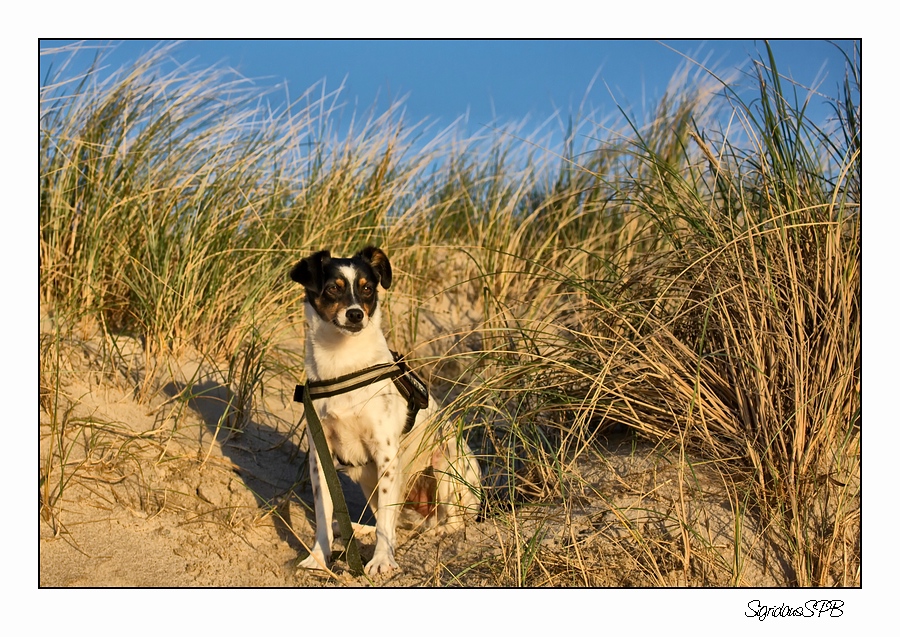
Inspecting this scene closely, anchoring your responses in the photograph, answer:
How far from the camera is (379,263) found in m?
4.17

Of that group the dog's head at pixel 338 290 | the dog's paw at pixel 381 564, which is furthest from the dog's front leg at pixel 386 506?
the dog's head at pixel 338 290

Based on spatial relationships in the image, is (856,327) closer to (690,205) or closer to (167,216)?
Result: (690,205)

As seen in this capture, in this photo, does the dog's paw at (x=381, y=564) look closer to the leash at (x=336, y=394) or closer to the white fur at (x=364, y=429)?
the white fur at (x=364, y=429)

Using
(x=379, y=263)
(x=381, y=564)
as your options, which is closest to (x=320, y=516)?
(x=381, y=564)

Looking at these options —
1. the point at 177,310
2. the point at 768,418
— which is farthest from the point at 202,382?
the point at 768,418

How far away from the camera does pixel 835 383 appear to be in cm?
335

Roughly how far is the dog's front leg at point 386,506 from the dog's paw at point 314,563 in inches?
8.0

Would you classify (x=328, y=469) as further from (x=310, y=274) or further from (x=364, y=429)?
(x=310, y=274)

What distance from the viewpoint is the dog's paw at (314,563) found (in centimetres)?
363

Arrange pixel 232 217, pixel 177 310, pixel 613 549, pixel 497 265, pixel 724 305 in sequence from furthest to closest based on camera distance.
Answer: pixel 497 265
pixel 232 217
pixel 177 310
pixel 724 305
pixel 613 549

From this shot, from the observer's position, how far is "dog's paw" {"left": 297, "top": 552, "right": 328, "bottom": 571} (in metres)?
3.63

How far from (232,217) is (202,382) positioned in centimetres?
124

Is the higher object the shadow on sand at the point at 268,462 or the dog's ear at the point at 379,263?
the dog's ear at the point at 379,263

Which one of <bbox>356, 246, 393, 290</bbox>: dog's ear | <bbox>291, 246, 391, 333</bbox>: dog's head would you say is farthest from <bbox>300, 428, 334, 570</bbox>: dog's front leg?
<bbox>356, 246, 393, 290</bbox>: dog's ear
